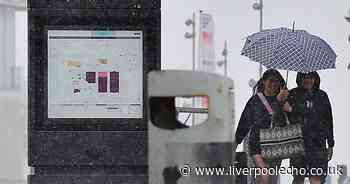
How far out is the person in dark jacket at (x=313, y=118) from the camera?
4.78 m

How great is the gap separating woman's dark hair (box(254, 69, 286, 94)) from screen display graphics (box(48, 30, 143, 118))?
175 cm

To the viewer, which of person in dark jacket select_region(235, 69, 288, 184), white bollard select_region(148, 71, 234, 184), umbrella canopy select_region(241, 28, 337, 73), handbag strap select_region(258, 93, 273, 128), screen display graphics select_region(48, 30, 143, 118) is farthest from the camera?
umbrella canopy select_region(241, 28, 337, 73)

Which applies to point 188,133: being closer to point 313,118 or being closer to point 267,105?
point 267,105

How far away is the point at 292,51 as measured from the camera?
486 cm

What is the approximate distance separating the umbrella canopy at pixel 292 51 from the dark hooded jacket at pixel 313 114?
0.09m

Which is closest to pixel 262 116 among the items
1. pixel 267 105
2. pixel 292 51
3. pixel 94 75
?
pixel 267 105

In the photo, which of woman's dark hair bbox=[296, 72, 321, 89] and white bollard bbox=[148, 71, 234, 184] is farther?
woman's dark hair bbox=[296, 72, 321, 89]

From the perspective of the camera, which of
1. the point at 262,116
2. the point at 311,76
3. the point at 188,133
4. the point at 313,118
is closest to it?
the point at 188,133

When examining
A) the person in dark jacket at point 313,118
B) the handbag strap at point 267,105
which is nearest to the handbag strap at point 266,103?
the handbag strap at point 267,105

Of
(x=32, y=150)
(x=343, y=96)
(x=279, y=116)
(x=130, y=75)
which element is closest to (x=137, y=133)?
(x=130, y=75)

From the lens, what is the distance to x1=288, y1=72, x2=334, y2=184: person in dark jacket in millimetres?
4777

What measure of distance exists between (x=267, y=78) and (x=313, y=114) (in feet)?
1.26

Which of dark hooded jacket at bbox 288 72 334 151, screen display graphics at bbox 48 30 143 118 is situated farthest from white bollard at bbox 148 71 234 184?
dark hooded jacket at bbox 288 72 334 151

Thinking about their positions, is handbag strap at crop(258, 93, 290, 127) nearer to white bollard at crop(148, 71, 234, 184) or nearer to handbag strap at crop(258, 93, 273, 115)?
handbag strap at crop(258, 93, 273, 115)
